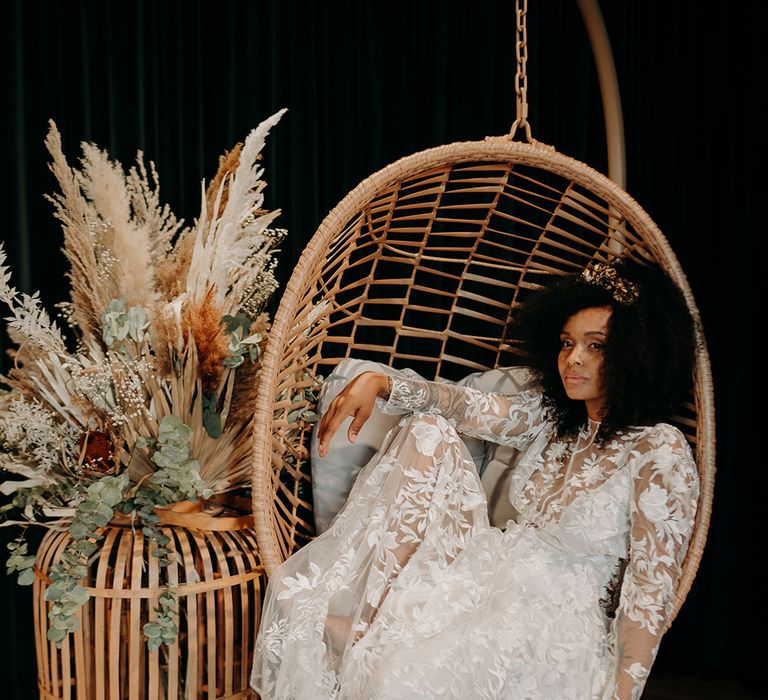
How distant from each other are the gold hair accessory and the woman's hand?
0.53 metres

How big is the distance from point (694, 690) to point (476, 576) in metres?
1.21

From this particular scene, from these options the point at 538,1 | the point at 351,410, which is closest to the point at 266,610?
the point at 351,410

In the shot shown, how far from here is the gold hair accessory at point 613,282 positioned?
59.5 inches

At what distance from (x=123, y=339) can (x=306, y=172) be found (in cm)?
106

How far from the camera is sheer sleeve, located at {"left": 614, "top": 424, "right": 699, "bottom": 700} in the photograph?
1260mm

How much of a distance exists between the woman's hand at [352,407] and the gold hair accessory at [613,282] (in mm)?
533

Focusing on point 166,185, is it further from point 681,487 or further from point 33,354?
point 681,487

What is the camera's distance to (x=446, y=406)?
1638mm

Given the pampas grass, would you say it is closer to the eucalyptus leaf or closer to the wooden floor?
the eucalyptus leaf

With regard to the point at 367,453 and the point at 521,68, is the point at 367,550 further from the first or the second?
the point at 521,68

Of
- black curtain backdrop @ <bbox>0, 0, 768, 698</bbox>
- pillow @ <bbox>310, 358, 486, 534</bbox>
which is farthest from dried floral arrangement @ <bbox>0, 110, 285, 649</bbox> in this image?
black curtain backdrop @ <bbox>0, 0, 768, 698</bbox>

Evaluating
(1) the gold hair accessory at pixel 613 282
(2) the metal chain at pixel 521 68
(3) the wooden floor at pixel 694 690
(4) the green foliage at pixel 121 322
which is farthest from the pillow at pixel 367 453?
(3) the wooden floor at pixel 694 690

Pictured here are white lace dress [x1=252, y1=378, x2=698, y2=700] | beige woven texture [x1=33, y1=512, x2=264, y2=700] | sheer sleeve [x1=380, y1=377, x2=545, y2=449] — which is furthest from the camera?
sheer sleeve [x1=380, y1=377, x2=545, y2=449]

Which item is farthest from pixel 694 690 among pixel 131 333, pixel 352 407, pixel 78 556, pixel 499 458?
pixel 131 333
